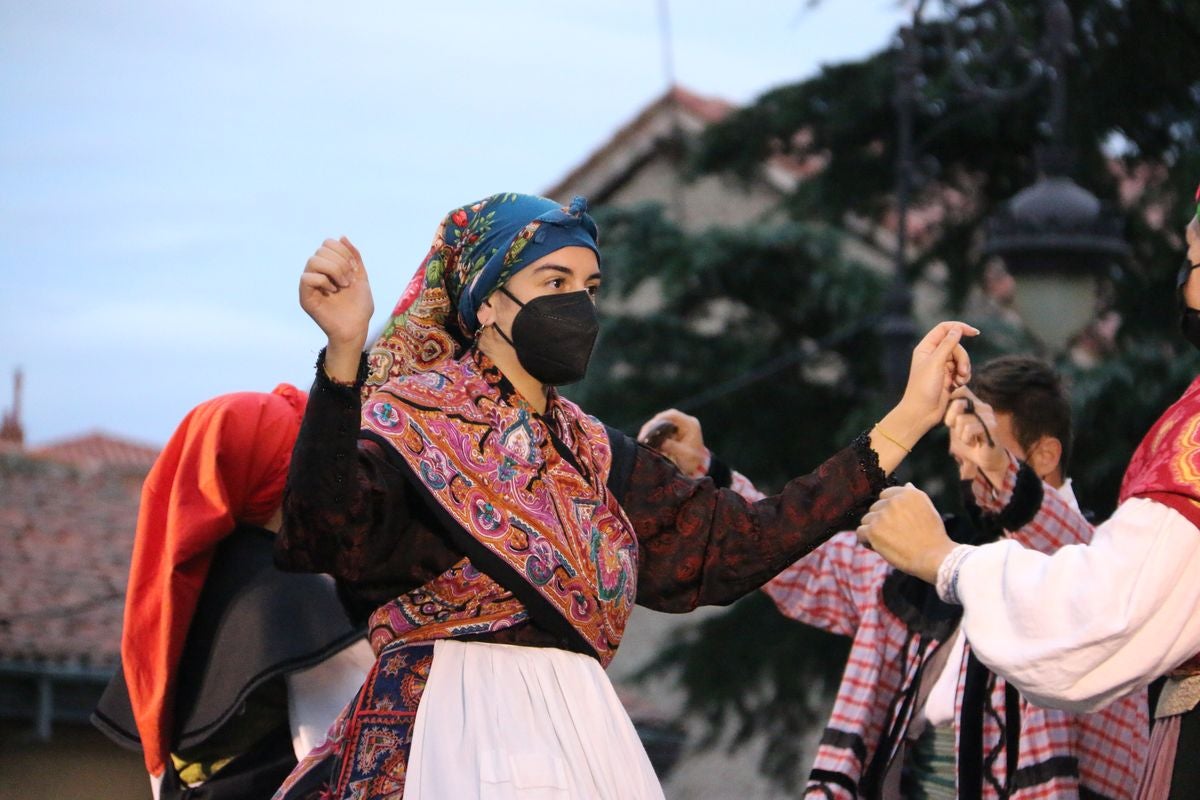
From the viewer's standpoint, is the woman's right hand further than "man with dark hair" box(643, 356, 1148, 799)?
No

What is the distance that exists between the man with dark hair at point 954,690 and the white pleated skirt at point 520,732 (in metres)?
1.21

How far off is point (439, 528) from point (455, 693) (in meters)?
0.30

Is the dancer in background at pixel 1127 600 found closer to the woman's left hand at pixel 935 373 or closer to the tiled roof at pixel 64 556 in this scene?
the woman's left hand at pixel 935 373

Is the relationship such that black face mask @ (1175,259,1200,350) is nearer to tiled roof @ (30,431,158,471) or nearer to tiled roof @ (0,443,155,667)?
tiled roof @ (0,443,155,667)

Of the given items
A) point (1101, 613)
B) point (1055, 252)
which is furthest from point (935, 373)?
point (1055, 252)

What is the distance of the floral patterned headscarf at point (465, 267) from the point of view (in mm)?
3715

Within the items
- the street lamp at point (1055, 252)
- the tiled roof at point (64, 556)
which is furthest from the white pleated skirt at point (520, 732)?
the tiled roof at point (64, 556)

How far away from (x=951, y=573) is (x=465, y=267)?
1099 millimetres

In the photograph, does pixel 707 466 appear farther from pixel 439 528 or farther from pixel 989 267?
pixel 989 267

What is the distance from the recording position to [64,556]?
13.9m

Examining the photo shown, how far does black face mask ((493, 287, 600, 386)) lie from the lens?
3684mm

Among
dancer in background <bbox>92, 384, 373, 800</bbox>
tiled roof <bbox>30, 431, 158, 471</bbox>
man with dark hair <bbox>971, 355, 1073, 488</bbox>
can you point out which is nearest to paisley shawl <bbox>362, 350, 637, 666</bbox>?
dancer in background <bbox>92, 384, 373, 800</bbox>

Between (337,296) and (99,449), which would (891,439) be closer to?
(337,296)

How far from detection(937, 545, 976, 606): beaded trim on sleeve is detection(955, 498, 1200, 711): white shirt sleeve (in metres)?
0.12
